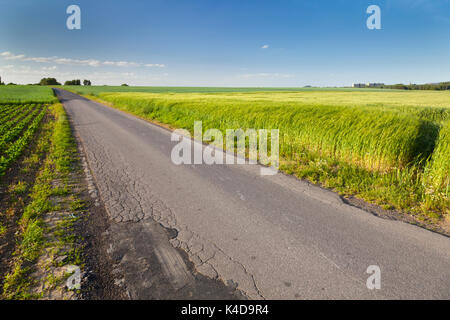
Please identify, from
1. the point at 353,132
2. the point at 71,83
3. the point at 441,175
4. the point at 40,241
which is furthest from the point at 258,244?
the point at 71,83

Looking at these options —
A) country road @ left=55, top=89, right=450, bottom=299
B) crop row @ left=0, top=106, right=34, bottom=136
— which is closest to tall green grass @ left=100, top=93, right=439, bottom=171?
country road @ left=55, top=89, right=450, bottom=299

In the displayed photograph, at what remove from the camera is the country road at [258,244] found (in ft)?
8.87

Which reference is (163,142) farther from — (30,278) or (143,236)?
Answer: (30,278)

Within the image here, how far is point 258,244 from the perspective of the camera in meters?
3.49

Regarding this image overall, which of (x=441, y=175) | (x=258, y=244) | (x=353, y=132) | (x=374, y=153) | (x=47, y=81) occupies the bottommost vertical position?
(x=258, y=244)

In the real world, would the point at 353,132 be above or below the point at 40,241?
above

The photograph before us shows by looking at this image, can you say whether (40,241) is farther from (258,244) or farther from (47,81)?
(47,81)

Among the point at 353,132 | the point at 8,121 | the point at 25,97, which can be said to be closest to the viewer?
the point at 353,132

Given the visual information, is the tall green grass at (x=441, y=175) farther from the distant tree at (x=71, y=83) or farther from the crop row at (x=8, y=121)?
the distant tree at (x=71, y=83)

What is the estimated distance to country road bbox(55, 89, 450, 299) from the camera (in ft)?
8.87

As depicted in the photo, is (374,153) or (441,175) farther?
(374,153)

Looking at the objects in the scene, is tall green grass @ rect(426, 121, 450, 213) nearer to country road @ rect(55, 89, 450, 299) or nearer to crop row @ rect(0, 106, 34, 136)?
country road @ rect(55, 89, 450, 299)

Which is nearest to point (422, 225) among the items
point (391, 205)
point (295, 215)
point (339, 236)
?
point (391, 205)
